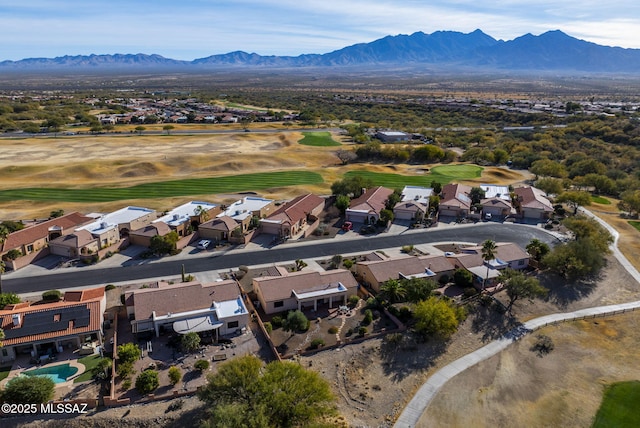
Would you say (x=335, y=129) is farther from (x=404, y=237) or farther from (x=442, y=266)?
(x=442, y=266)

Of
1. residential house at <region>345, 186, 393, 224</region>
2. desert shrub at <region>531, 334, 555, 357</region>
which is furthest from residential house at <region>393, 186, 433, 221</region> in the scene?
desert shrub at <region>531, 334, 555, 357</region>

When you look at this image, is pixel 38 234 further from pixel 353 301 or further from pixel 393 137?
pixel 393 137

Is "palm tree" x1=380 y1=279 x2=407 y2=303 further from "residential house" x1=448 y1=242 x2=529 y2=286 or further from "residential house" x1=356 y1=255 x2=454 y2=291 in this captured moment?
"residential house" x1=448 y1=242 x2=529 y2=286

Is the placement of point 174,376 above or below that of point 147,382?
below

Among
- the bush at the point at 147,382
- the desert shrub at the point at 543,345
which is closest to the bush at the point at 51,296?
the bush at the point at 147,382

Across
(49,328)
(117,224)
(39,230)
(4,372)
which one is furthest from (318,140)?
(4,372)

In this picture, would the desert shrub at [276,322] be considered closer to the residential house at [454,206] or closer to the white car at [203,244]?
the white car at [203,244]
